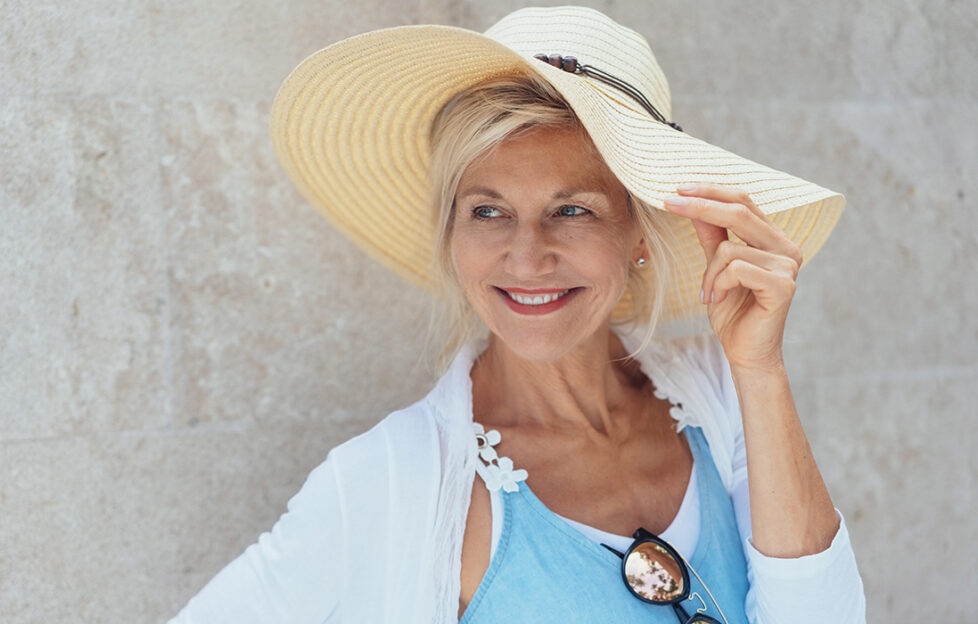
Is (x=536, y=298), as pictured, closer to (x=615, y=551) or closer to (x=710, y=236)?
(x=710, y=236)

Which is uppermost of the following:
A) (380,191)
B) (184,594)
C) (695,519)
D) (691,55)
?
(691,55)

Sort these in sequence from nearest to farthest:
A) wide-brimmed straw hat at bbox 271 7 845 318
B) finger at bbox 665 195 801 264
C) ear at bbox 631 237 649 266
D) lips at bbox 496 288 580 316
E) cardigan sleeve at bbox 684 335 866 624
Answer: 1. finger at bbox 665 195 801 264
2. wide-brimmed straw hat at bbox 271 7 845 318
3. cardigan sleeve at bbox 684 335 866 624
4. lips at bbox 496 288 580 316
5. ear at bbox 631 237 649 266

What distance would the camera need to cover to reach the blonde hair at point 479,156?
1.81 m

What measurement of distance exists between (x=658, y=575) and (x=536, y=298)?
2.03 ft

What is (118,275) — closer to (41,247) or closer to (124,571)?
(41,247)

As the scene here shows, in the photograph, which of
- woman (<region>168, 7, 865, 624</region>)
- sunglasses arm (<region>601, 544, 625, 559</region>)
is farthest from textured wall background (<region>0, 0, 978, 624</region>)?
sunglasses arm (<region>601, 544, 625, 559</region>)

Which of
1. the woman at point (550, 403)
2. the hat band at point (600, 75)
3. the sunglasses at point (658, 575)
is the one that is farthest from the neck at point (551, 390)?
the hat band at point (600, 75)

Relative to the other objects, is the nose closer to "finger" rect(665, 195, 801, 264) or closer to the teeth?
the teeth

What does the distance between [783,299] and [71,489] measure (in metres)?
1.67

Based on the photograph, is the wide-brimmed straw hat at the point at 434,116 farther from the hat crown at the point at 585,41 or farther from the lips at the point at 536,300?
the lips at the point at 536,300

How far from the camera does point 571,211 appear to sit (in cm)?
188

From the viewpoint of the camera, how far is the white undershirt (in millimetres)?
1834

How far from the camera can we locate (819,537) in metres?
1.81

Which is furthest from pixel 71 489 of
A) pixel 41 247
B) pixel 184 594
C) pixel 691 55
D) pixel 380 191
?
pixel 691 55
